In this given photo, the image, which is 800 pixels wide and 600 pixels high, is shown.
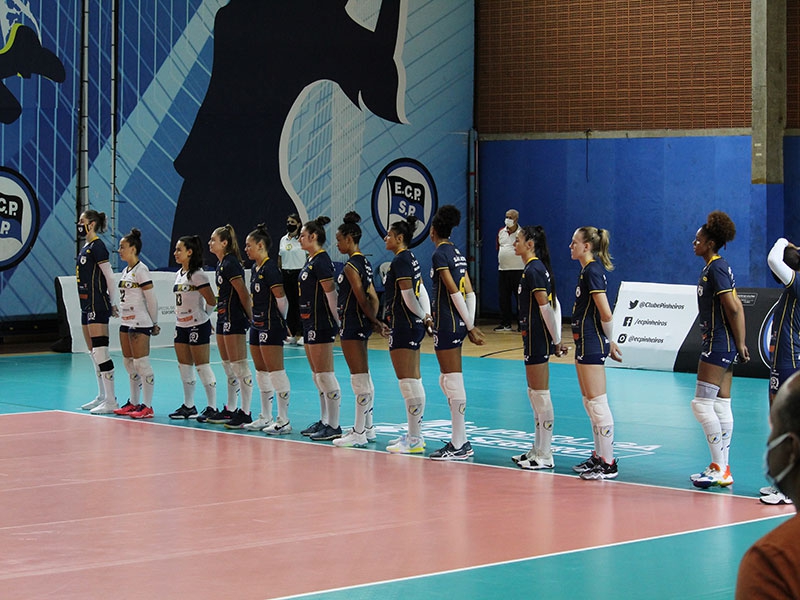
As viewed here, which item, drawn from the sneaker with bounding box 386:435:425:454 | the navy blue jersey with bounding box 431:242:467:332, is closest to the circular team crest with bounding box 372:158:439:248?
the sneaker with bounding box 386:435:425:454

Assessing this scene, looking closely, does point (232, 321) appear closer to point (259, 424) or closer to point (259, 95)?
point (259, 424)

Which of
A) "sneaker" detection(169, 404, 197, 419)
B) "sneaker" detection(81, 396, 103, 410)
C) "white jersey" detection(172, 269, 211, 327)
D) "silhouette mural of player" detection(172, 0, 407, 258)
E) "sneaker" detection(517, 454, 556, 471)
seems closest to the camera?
"sneaker" detection(517, 454, 556, 471)

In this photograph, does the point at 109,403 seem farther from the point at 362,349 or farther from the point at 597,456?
the point at 597,456

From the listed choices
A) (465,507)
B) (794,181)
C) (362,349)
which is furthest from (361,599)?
(794,181)

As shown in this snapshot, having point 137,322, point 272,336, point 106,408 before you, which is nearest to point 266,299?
point 272,336

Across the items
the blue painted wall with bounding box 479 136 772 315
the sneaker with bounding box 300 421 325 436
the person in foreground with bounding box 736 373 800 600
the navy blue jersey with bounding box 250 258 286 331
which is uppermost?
the blue painted wall with bounding box 479 136 772 315

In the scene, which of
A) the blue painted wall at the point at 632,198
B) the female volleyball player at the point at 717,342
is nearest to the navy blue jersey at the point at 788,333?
the female volleyball player at the point at 717,342

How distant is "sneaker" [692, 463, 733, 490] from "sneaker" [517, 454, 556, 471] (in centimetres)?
132

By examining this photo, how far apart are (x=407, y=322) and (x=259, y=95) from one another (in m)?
12.6

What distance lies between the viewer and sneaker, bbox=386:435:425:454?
1128cm

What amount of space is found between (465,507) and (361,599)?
98.3 inches

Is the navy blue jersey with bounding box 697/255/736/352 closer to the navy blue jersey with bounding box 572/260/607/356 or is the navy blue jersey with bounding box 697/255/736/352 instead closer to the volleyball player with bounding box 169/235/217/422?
the navy blue jersey with bounding box 572/260/607/356

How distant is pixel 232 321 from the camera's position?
1287 centimetres

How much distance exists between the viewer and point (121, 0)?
21.0m
